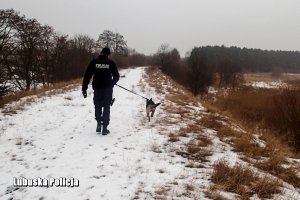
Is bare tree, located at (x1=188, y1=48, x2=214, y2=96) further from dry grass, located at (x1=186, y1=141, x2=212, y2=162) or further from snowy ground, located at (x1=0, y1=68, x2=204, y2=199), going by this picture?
dry grass, located at (x1=186, y1=141, x2=212, y2=162)

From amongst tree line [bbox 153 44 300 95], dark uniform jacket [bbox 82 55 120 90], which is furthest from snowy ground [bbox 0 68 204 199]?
tree line [bbox 153 44 300 95]

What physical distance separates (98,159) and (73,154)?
0.60 m

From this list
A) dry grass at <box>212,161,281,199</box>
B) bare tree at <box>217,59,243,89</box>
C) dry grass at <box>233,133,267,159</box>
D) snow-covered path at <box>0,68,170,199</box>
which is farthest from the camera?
bare tree at <box>217,59,243,89</box>

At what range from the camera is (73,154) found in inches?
233

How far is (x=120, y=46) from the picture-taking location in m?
76.9

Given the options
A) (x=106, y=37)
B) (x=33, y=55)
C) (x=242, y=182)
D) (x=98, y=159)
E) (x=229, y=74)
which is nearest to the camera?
(x=242, y=182)

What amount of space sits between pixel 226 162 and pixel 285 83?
21.9 feet

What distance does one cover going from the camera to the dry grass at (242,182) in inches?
186

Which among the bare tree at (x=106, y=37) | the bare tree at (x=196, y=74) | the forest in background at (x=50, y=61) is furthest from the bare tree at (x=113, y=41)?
the bare tree at (x=196, y=74)

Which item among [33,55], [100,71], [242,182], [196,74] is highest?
[33,55]

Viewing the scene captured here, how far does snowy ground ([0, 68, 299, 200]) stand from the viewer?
4.42m

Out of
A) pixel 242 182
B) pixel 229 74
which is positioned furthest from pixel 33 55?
pixel 229 74

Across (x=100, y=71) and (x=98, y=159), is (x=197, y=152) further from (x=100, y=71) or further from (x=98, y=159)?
(x=100, y=71)

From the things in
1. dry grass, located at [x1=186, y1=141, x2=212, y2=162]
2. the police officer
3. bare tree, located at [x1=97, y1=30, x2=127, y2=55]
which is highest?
bare tree, located at [x1=97, y1=30, x2=127, y2=55]
